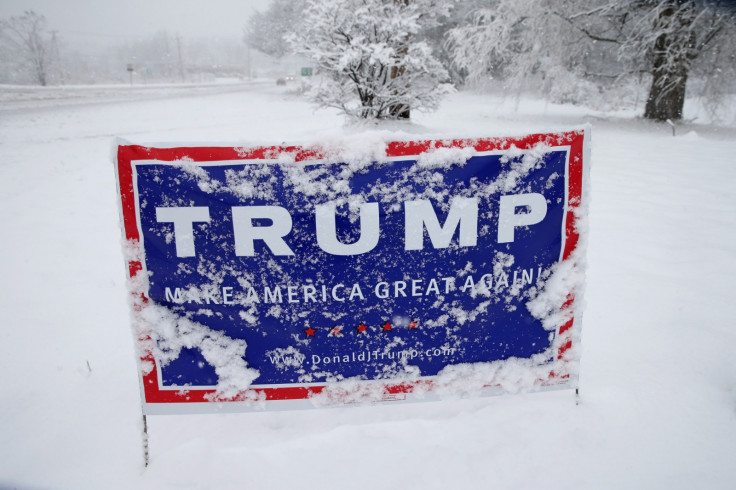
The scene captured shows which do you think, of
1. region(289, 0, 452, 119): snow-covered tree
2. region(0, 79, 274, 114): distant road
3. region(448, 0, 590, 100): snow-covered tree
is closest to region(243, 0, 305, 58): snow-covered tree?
region(0, 79, 274, 114): distant road

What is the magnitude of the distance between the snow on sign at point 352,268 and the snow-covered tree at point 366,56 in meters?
9.11

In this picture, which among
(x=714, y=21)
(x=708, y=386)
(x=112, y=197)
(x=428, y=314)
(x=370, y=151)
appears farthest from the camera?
(x=714, y=21)

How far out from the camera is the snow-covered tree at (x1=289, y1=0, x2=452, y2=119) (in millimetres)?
10453

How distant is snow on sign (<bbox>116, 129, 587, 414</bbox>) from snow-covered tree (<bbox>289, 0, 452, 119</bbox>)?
9105 mm

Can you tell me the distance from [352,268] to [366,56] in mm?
9890

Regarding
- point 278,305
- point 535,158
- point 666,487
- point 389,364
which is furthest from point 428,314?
point 666,487

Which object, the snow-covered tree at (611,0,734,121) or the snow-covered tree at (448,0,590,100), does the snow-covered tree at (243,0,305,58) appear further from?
the snow-covered tree at (611,0,734,121)

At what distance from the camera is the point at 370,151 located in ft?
6.44

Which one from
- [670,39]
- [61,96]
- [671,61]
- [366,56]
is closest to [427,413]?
[366,56]

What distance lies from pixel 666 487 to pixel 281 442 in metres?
1.77

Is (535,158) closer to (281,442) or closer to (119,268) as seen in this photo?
(281,442)

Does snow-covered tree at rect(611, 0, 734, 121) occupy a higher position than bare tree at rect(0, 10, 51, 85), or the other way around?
bare tree at rect(0, 10, 51, 85)

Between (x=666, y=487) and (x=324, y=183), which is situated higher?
(x=324, y=183)

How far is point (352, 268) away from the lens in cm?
204
